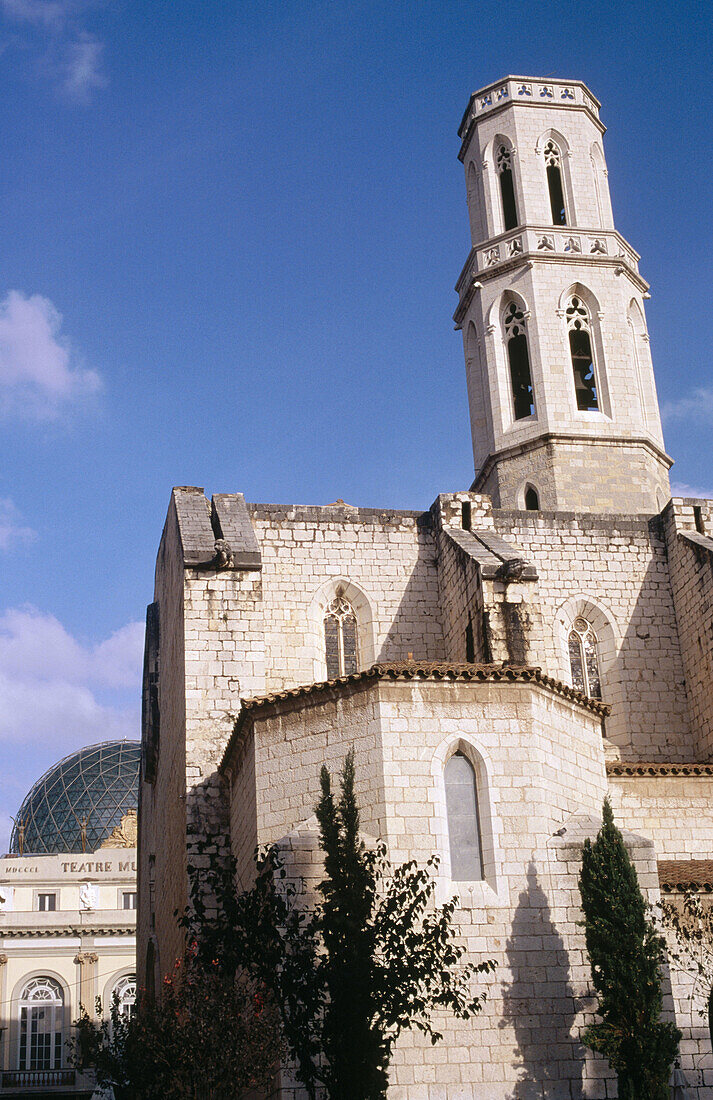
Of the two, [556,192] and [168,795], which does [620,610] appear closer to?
[168,795]

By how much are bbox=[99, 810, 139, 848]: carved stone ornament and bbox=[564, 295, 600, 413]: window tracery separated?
36.0m

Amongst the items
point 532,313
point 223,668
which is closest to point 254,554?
point 223,668

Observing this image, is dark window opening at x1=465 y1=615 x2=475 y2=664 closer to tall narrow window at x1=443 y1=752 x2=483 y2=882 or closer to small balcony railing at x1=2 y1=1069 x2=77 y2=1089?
tall narrow window at x1=443 y1=752 x2=483 y2=882

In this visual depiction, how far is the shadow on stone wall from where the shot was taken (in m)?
13.1

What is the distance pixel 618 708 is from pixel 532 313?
30.0 ft

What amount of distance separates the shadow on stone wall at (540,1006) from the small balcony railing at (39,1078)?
122ft

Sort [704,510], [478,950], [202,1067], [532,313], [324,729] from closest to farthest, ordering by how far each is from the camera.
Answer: [202,1067], [478,950], [324,729], [704,510], [532,313]

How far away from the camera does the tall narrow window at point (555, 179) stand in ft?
90.8

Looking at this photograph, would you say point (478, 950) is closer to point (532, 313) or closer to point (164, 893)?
point (164, 893)

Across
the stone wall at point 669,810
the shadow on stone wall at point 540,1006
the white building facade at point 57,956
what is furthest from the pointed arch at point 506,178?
the white building facade at point 57,956

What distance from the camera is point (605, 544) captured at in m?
21.6

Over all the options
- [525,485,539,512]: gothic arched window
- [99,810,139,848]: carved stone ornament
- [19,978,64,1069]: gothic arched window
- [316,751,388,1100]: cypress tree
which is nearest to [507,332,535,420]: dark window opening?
[525,485,539,512]: gothic arched window

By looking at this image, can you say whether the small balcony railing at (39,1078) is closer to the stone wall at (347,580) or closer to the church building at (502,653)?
the church building at (502,653)

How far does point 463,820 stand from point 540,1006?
2.08 meters
